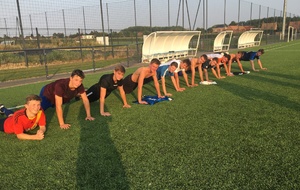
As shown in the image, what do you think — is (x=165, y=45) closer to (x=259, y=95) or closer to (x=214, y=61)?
(x=214, y=61)

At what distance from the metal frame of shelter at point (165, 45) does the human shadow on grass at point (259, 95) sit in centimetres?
705

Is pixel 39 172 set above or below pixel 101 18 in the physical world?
below

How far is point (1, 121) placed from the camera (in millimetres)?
4117

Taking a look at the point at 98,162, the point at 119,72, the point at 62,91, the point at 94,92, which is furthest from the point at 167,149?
the point at 94,92

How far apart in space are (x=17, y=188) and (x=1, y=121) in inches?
76.6

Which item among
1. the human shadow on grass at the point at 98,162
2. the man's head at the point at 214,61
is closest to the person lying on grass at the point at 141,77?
the human shadow on grass at the point at 98,162

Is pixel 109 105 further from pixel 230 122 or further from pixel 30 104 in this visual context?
pixel 230 122

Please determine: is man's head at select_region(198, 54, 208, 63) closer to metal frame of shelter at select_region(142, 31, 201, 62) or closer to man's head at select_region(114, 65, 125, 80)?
man's head at select_region(114, 65, 125, 80)

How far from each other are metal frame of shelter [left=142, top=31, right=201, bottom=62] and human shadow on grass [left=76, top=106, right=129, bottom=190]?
10215mm

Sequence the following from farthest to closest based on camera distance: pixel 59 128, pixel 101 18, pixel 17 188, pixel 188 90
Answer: pixel 101 18 < pixel 188 90 < pixel 59 128 < pixel 17 188

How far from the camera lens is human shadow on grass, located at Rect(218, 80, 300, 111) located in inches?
206

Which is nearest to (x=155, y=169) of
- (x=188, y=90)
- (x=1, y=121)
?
(x=1, y=121)

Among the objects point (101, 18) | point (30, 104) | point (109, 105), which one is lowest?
point (109, 105)

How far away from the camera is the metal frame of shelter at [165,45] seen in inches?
551
